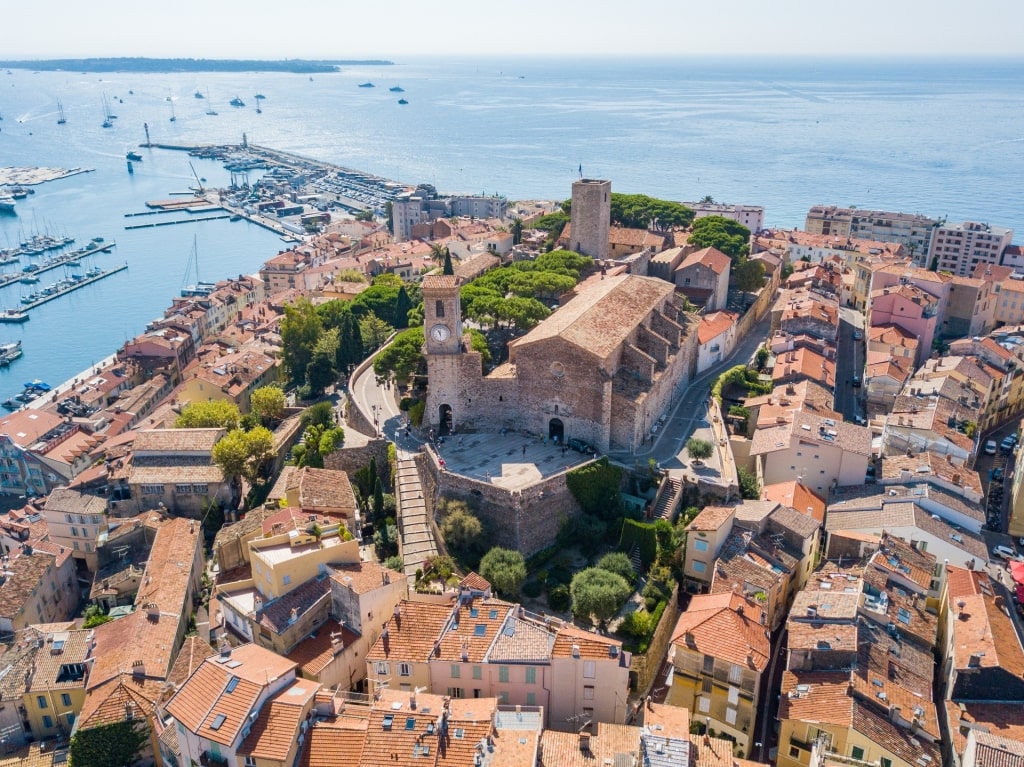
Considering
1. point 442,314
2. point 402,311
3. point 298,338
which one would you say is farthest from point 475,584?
point 298,338

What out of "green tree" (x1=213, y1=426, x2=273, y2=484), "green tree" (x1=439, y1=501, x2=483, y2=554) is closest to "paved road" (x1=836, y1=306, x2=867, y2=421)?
"green tree" (x1=439, y1=501, x2=483, y2=554)

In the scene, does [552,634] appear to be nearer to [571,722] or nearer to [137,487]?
[571,722]

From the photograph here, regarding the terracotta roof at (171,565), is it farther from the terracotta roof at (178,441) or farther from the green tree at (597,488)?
the green tree at (597,488)

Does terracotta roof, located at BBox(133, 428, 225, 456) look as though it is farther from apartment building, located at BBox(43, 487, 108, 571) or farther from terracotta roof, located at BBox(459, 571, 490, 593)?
terracotta roof, located at BBox(459, 571, 490, 593)

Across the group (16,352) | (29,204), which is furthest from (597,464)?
(29,204)

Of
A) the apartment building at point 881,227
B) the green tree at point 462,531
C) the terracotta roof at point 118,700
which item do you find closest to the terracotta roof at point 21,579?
the terracotta roof at point 118,700

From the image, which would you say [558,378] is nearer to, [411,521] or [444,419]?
[444,419]
